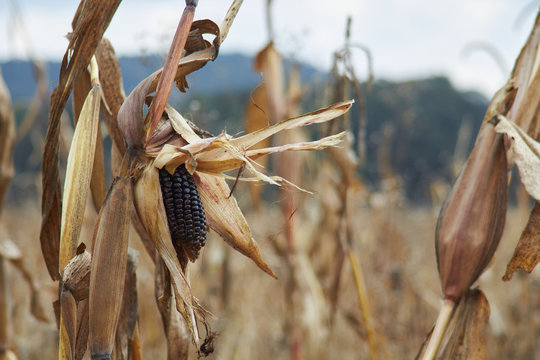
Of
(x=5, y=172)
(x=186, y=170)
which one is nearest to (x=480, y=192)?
(x=186, y=170)

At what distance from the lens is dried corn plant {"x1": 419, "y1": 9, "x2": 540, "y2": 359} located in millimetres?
536

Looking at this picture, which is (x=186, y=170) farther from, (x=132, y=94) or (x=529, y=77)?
(x=529, y=77)

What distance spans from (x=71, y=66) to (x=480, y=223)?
490mm

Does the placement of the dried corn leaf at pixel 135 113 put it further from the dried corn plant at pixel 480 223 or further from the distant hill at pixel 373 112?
the dried corn plant at pixel 480 223

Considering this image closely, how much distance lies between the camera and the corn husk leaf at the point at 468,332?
0.56 meters

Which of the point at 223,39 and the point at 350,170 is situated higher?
the point at 223,39

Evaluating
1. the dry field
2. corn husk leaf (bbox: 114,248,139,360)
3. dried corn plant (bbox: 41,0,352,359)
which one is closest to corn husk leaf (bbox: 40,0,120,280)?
dried corn plant (bbox: 41,0,352,359)

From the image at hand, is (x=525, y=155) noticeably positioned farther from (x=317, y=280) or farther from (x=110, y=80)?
(x=317, y=280)

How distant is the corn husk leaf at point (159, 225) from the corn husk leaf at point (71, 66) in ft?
0.46

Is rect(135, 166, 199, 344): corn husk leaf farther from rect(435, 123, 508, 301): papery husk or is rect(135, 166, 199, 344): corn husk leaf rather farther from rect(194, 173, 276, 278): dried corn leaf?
rect(435, 123, 508, 301): papery husk

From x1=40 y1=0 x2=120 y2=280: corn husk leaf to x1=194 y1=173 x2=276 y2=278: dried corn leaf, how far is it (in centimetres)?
17

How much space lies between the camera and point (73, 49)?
503mm

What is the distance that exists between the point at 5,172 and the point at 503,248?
3.60 meters

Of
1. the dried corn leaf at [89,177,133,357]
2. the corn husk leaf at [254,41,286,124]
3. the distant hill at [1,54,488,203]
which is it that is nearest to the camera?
the dried corn leaf at [89,177,133,357]
